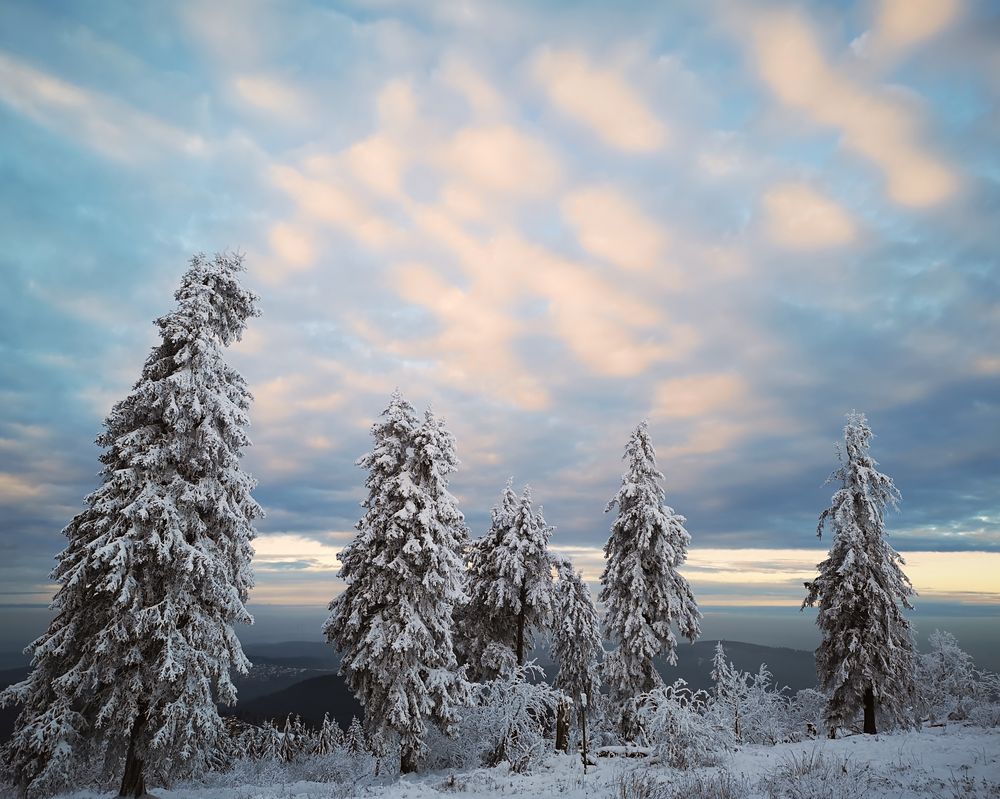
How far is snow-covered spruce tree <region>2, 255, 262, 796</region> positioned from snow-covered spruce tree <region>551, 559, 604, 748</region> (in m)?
15.9

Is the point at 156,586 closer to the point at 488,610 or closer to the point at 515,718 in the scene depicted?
the point at 515,718

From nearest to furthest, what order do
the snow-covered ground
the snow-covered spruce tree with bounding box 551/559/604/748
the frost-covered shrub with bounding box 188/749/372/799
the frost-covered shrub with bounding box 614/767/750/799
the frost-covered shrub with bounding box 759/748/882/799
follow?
the frost-covered shrub with bounding box 759/748/882/799, the snow-covered ground, the frost-covered shrub with bounding box 614/767/750/799, the frost-covered shrub with bounding box 188/749/372/799, the snow-covered spruce tree with bounding box 551/559/604/748

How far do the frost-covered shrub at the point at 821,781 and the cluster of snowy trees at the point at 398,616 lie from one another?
322 cm

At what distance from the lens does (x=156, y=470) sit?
1575 centimetres

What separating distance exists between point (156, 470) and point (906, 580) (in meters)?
30.2

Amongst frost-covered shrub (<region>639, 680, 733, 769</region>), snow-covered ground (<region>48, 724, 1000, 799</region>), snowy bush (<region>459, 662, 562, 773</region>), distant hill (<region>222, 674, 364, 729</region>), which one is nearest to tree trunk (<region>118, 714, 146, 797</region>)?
snow-covered ground (<region>48, 724, 1000, 799</region>)

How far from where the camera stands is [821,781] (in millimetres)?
11359

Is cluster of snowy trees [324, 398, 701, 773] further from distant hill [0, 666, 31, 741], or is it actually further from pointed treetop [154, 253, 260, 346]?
distant hill [0, 666, 31, 741]

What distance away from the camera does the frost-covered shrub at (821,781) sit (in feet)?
34.0

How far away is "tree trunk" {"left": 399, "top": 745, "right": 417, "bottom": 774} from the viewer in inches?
819

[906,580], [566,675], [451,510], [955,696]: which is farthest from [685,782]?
[955,696]

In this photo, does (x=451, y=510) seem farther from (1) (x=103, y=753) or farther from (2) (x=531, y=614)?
(1) (x=103, y=753)

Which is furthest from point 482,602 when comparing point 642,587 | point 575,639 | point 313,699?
point 313,699

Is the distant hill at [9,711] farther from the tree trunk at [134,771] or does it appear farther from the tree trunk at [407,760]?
the tree trunk at [407,760]
